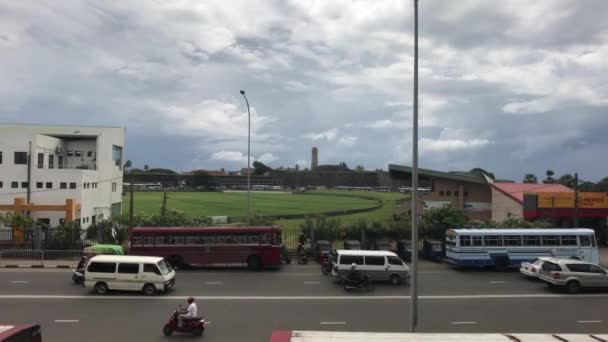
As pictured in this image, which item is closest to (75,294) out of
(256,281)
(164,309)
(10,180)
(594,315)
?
(164,309)

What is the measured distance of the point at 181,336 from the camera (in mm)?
13086

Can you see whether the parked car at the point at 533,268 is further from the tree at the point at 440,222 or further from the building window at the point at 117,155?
the building window at the point at 117,155

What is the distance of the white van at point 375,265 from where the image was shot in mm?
21453

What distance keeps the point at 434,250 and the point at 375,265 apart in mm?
9585

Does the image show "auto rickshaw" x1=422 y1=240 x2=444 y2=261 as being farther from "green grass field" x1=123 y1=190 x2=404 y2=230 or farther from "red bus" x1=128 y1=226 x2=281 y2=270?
"green grass field" x1=123 y1=190 x2=404 y2=230

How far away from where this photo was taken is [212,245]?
992 inches

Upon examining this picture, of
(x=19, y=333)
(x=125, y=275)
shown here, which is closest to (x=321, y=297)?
(x=125, y=275)

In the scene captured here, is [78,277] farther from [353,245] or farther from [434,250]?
[434,250]

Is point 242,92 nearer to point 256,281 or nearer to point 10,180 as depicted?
point 256,281

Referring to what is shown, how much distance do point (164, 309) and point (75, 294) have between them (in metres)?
4.76

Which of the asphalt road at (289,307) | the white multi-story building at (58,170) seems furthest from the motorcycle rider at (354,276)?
the white multi-story building at (58,170)

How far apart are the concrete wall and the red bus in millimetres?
25209

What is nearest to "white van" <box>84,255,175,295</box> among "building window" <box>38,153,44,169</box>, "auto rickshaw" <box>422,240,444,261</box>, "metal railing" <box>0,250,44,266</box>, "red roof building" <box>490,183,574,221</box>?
"metal railing" <box>0,250,44,266</box>

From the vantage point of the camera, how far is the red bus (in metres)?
25.1
